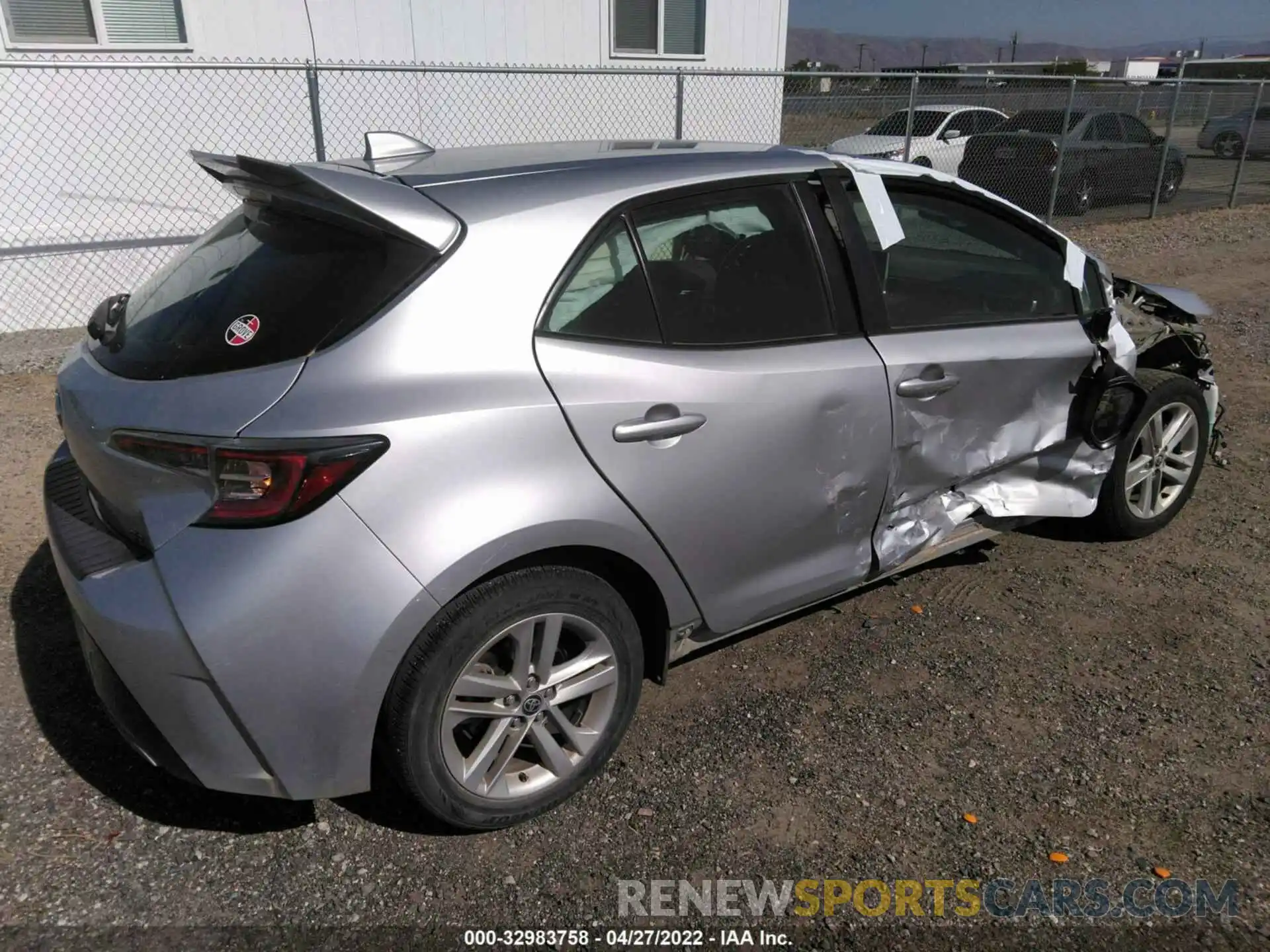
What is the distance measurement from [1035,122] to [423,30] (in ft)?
29.6

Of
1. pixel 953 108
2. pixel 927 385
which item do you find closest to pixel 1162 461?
pixel 927 385

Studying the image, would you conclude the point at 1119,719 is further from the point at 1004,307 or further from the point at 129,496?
the point at 129,496

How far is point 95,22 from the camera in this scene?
7.72 meters

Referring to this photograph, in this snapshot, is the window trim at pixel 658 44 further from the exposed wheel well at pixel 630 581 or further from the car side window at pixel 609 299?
the exposed wheel well at pixel 630 581

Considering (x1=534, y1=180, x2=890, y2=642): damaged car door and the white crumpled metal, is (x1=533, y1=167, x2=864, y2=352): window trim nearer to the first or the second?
(x1=534, y1=180, x2=890, y2=642): damaged car door

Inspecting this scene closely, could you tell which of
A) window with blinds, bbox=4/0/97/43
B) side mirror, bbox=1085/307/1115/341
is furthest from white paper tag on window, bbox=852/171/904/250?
window with blinds, bbox=4/0/97/43

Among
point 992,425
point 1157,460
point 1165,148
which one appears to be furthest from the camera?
point 1165,148

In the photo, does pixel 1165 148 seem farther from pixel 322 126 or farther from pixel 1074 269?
pixel 1074 269

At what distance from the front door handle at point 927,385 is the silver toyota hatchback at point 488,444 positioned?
0.04 feet

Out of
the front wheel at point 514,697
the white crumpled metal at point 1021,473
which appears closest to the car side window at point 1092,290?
the white crumpled metal at point 1021,473

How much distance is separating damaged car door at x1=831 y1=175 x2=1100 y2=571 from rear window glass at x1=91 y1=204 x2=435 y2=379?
155 centimetres

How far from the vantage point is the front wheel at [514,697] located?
2.34m

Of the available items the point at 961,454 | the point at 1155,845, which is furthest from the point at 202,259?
the point at 1155,845

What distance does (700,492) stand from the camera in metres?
2.67
